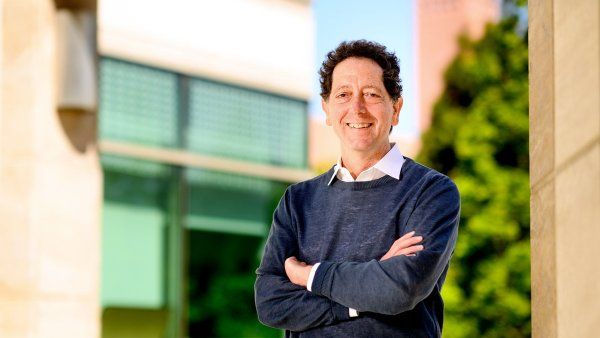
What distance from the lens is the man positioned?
2730 millimetres

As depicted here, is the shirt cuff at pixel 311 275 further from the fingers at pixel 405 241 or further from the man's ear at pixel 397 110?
the man's ear at pixel 397 110

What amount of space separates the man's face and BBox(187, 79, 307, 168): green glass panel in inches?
344

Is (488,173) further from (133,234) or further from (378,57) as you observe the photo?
(378,57)

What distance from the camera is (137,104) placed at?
11.1 metres

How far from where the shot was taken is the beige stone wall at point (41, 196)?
795 centimetres

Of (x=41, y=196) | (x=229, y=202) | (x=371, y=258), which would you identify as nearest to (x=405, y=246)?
(x=371, y=258)

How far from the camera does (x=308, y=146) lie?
1273 cm

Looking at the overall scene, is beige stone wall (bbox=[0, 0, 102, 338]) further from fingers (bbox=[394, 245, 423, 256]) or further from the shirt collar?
fingers (bbox=[394, 245, 423, 256])

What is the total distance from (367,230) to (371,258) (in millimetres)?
71

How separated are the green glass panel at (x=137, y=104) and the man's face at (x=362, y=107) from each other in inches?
317

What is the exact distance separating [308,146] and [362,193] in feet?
32.4

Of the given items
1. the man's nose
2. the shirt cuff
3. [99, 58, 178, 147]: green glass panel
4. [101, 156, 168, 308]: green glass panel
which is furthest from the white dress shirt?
[99, 58, 178, 147]: green glass panel

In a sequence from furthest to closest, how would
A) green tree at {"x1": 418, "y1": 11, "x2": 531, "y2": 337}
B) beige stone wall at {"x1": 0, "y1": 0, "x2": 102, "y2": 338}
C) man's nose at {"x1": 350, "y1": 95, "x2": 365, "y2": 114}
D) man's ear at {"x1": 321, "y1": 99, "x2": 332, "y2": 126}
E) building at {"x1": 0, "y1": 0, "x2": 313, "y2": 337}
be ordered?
green tree at {"x1": 418, "y1": 11, "x2": 531, "y2": 337} < building at {"x1": 0, "y1": 0, "x2": 313, "y2": 337} < beige stone wall at {"x1": 0, "y1": 0, "x2": 102, "y2": 338} < man's ear at {"x1": 321, "y1": 99, "x2": 332, "y2": 126} < man's nose at {"x1": 350, "y1": 95, "x2": 365, "y2": 114}

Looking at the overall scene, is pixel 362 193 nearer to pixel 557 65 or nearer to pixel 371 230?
pixel 371 230
